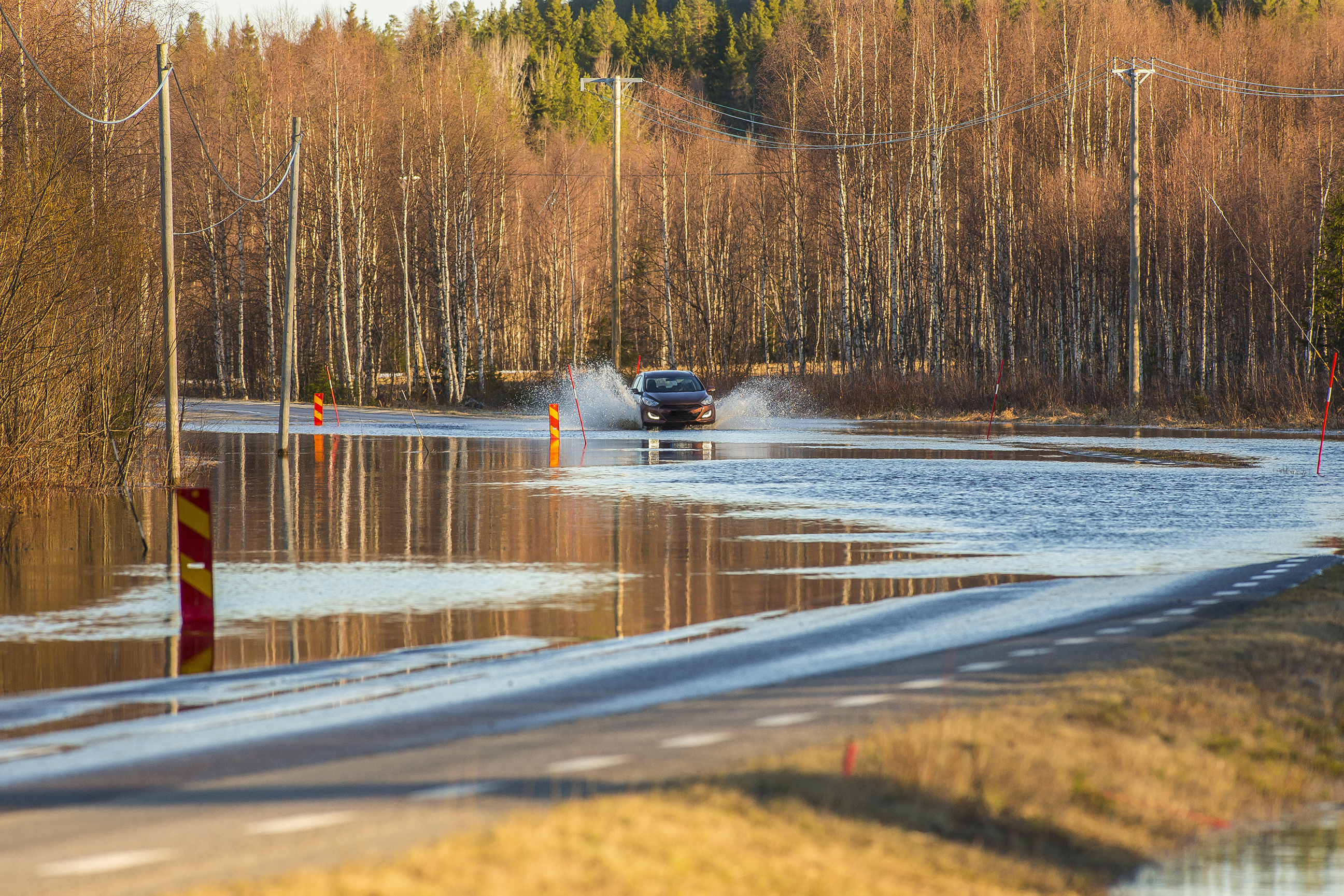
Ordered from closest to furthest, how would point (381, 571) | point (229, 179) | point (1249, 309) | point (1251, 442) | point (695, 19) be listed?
point (381, 571) < point (1251, 442) < point (1249, 309) < point (229, 179) < point (695, 19)

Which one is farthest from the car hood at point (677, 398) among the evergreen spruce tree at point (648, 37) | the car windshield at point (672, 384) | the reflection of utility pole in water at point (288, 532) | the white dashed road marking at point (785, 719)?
the evergreen spruce tree at point (648, 37)

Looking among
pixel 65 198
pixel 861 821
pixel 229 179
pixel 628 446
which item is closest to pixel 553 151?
pixel 229 179

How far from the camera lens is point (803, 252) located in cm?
7875

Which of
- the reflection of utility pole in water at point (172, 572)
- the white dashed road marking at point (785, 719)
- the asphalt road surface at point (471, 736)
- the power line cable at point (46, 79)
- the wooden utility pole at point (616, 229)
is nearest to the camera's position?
the asphalt road surface at point (471, 736)

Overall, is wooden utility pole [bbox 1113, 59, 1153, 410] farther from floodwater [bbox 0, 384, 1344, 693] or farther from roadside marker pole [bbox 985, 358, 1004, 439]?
floodwater [bbox 0, 384, 1344, 693]

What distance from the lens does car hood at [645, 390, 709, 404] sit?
38.0 metres

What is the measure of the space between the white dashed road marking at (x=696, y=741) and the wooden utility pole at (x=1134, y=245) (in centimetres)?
3456

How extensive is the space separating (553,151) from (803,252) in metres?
17.6

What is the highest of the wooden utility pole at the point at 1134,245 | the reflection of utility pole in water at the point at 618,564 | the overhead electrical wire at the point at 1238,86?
the overhead electrical wire at the point at 1238,86

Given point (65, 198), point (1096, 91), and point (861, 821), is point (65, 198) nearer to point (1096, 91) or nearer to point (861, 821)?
point (861, 821)

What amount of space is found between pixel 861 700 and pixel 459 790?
2.65 metres

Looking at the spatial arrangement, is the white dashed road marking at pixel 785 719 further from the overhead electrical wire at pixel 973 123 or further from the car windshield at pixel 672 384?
the overhead electrical wire at pixel 973 123

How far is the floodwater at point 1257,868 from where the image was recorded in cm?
554

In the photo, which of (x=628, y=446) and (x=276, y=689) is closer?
(x=276, y=689)
